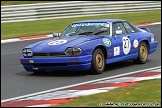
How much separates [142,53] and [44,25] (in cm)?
1232

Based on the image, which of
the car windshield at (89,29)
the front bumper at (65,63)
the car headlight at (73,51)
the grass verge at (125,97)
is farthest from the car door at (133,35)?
the grass verge at (125,97)

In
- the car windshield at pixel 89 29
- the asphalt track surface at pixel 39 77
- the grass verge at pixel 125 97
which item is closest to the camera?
the grass verge at pixel 125 97

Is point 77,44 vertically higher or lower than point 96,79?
higher

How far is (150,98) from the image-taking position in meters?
6.34

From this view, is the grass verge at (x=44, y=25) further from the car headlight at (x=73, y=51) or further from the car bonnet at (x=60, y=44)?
the car headlight at (x=73, y=51)

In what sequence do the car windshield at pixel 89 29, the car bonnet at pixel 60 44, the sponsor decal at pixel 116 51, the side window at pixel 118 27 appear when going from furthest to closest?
1. the side window at pixel 118 27
2. the car windshield at pixel 89 29
3. the sponsor decal at pixel 116 51
4. the car bonnet at pixel 60 44

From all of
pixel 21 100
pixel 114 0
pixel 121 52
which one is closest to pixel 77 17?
pixel 114 0

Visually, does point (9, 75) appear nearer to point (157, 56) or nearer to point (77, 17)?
point (157, 56)

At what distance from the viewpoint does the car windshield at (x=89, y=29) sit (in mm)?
10086

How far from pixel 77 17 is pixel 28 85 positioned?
17433 millimetres

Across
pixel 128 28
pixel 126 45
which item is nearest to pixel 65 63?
pixel 126 45

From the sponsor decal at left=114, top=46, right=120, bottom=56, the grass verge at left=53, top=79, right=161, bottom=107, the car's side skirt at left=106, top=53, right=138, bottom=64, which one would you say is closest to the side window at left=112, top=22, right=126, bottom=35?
the sponsor decal at left=114, top=46, right=120, bottom=56

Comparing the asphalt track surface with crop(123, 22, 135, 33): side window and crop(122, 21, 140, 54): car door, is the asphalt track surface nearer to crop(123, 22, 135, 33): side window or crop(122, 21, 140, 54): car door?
crop(122, 21, 140, 54): car door

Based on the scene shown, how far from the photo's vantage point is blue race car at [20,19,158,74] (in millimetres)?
9062
